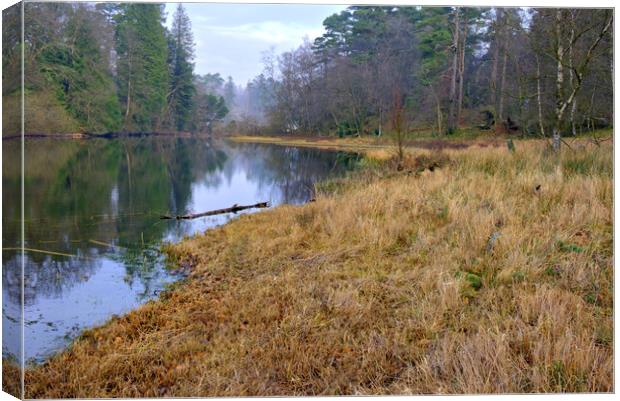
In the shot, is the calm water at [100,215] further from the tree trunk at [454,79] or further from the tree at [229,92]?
the tree trunk at [454,79]

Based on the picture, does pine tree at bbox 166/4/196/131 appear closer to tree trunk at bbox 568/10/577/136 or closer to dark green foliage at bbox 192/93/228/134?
dark green foliage at bbox 192/93/228/134

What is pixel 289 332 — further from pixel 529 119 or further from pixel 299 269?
pixel 529 119

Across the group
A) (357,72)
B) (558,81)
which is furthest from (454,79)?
(558,81)

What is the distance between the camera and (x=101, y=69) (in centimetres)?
422

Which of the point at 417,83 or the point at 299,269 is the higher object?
the point at 417,83

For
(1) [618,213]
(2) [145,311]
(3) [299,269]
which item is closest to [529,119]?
(1) [618,213]

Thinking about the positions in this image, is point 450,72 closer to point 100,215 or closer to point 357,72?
point 357,72

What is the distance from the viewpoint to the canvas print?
9.36ft

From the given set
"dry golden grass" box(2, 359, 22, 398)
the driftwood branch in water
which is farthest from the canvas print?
the driftwood branch in water

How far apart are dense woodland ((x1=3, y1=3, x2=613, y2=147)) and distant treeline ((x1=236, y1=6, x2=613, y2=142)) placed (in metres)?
0.01

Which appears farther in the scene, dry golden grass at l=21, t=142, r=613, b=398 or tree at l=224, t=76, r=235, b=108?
tree at l=224, t=76, r=235, b=108

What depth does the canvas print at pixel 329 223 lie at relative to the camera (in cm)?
285

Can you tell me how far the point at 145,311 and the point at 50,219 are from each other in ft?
11.7

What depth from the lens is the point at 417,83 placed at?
5.20m
